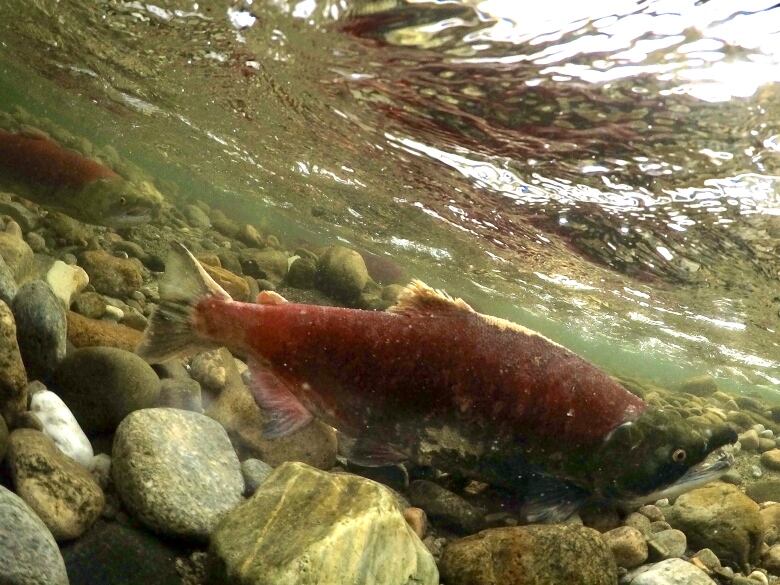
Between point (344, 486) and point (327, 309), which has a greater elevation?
point (327, 309)

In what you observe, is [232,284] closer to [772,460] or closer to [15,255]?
[15,255]

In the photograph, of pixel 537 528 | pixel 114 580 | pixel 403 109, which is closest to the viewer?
pixel 114 580

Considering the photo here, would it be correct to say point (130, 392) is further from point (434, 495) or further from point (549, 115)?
point (549, 115)

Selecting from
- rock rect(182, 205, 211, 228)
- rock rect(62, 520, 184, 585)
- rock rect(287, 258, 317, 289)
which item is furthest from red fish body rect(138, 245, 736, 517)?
rock rect(182, 205, 211, 228)

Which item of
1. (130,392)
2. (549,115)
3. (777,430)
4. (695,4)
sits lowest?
(777,430)

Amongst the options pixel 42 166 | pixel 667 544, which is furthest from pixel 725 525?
pixel 42 166

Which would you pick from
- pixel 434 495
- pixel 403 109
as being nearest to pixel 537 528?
pixel 434 495

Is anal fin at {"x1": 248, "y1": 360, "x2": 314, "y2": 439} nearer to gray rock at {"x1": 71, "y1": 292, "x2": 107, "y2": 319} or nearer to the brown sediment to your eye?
gray rock at {"x1": 71, "y1": 292, "x2": 107, "y2": 319}
